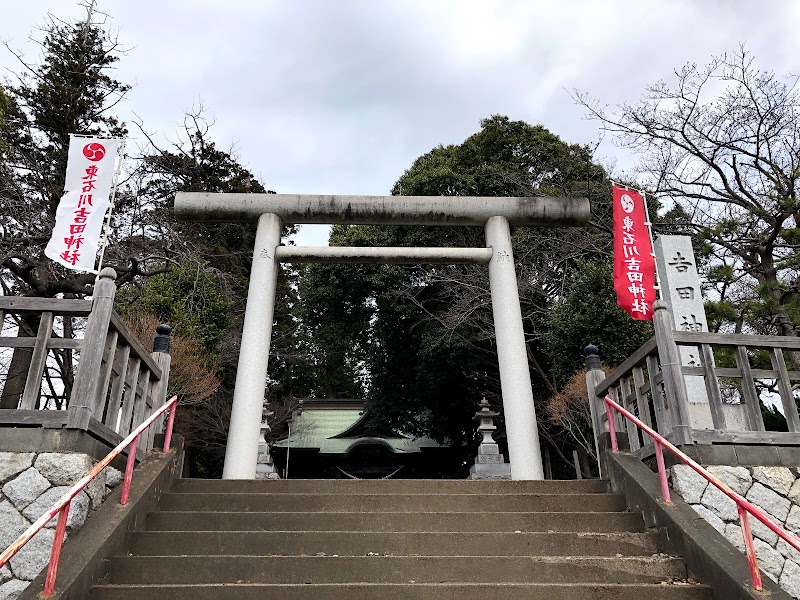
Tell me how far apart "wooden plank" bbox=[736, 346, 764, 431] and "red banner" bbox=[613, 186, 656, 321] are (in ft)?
7.90

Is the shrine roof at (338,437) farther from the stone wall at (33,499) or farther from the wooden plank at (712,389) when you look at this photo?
the stone wall at (33,499)

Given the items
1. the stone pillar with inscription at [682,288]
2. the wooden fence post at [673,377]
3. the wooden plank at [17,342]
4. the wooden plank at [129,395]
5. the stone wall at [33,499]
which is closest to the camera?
the stone wall at [33,499]

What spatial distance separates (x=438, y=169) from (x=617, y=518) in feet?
49.0

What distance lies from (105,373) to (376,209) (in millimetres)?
4674

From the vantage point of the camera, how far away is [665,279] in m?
7.23

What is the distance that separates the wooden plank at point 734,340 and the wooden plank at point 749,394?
0.26ft

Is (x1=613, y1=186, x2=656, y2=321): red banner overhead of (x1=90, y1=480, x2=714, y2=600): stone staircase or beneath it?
overhead

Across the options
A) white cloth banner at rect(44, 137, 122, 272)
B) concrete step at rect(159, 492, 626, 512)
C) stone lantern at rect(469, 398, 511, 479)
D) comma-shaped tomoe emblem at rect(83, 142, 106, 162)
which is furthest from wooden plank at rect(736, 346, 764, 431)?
comma-shaped tomoe emblem at rect(83, 142, 106, 162)

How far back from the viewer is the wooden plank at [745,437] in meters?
4.58

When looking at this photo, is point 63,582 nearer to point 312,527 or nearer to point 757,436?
point 312,527

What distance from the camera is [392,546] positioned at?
4121 millimetres

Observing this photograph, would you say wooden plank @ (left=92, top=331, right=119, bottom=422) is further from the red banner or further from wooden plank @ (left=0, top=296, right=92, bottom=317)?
the red banner

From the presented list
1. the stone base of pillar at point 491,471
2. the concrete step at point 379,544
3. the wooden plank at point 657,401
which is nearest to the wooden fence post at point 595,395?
the wooden plank at point 657,401

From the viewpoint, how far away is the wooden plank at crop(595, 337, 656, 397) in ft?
16.8
